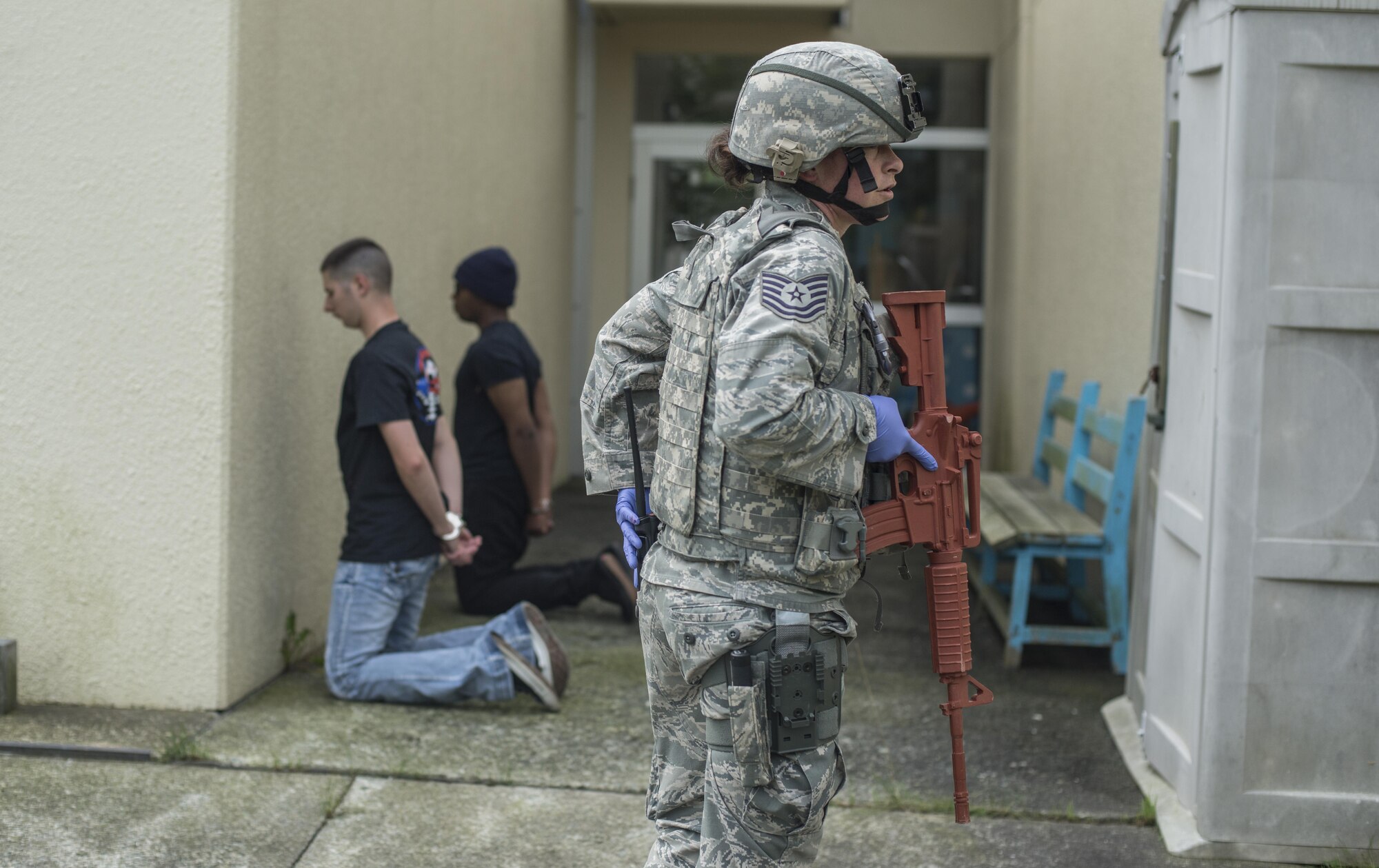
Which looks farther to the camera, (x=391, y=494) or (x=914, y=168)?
(x=914, y=168)

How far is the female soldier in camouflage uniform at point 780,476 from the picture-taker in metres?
2.18

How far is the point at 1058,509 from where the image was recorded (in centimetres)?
555

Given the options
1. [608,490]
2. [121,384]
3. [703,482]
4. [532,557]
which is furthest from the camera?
[532,557]

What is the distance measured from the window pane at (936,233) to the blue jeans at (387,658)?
18.8 ft

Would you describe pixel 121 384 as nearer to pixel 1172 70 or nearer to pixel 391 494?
pixel 391 494

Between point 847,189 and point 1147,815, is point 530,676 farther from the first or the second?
point 847,189

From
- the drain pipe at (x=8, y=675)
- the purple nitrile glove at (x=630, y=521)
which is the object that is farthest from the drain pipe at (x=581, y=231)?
the purple nitrile glove at (x=630, y=521)

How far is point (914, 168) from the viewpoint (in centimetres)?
940

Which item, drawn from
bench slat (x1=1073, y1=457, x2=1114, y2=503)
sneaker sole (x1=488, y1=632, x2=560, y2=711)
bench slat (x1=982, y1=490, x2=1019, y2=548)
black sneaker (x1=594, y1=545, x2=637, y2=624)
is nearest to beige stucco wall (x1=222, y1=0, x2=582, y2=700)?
sneaker sole (x1=488, y1=632, x2=560, y2=711)

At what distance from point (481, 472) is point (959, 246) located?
5031 millimetres

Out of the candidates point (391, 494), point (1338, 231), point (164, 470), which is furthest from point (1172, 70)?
point (164, 470)

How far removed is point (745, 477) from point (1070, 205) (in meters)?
5.35

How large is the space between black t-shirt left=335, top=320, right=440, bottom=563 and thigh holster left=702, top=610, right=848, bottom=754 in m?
2.23

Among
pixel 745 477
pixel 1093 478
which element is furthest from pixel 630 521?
pixel 1093 478
